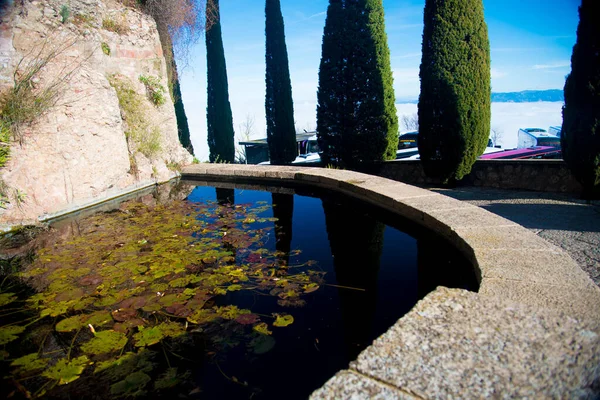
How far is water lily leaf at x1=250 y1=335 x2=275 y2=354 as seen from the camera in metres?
1.49

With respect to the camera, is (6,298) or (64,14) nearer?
(6,298)

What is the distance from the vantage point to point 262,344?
5.01 ft

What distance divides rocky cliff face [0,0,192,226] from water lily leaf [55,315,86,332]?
2.30 metres

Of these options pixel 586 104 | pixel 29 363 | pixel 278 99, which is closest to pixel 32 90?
pixel 29 363

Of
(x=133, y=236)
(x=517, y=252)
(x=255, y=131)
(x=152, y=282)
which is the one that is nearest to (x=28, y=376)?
(x=152, y=282)

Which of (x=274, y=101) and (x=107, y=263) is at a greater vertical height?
(x=274, y=101)

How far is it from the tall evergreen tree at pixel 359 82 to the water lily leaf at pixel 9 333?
671 centimetres

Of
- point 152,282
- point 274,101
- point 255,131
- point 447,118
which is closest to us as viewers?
point 152,282

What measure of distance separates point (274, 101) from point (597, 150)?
363 inches

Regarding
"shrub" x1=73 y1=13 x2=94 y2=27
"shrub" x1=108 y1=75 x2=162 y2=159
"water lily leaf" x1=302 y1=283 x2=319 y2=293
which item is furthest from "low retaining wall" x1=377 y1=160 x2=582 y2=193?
"shrub" x1=73 y1=13 x2=94 y2=27

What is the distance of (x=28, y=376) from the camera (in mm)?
1426

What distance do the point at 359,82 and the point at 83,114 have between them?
5380 millimetres

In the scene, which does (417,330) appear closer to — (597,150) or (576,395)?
(576,395)

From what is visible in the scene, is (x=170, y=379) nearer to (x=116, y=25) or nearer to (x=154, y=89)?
(x=154, y=89)
